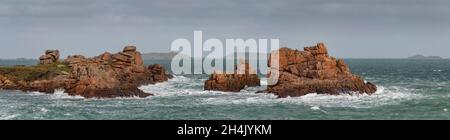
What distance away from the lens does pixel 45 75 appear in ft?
360

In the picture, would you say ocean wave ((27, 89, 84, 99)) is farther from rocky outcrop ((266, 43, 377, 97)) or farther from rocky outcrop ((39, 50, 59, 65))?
rocky outcrop ((39, 50, 59, 65))

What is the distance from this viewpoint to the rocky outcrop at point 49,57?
135250mm

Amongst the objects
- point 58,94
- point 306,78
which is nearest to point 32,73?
point 58,94

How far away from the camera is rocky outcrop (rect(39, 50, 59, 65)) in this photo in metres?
135

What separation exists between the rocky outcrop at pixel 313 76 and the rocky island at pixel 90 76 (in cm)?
2017

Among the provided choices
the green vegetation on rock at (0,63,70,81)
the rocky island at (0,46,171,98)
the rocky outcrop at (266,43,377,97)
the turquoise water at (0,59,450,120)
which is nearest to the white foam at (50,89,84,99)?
the turquoise water at (0,59,450,120)

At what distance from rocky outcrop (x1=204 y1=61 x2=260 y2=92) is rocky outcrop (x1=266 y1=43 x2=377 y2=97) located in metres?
6.85

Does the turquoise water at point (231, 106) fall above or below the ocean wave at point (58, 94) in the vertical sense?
below

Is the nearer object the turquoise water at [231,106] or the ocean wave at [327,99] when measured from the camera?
the turquoise water at [231,106]

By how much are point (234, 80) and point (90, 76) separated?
73.6 feet

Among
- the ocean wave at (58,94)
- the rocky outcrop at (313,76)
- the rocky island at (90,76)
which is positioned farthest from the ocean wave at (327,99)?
the ocean wave at (58,94)

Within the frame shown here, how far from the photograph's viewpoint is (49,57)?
136 m

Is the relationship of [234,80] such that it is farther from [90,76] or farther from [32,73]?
[32,73]

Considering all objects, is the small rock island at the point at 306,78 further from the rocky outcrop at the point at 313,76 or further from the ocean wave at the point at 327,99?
the ocean wave at the point at 327,99
